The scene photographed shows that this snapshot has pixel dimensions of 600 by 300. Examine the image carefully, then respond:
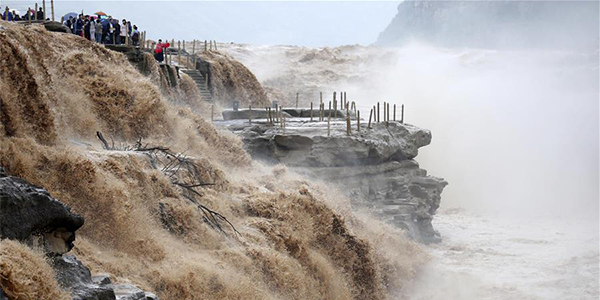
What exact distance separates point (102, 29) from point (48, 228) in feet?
56.3

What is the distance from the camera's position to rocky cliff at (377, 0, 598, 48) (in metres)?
70.4

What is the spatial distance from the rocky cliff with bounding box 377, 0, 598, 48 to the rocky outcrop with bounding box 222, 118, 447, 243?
38993 millimetres

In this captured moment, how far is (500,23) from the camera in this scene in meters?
76.1

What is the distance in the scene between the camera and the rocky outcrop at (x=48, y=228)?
8.41 meters

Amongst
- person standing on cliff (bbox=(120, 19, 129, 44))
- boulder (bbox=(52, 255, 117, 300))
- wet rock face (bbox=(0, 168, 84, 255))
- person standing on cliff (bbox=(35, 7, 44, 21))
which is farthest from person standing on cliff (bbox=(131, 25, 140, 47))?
boulder (bbox=(52, 255, 117, 300))

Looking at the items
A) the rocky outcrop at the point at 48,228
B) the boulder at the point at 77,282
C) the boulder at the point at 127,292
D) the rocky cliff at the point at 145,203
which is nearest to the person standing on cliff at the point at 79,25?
the rocky cliff at the point at 145,203

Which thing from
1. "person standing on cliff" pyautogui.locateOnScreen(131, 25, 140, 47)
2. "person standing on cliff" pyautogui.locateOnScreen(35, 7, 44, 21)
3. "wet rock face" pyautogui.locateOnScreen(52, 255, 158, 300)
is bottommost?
"wet rock face" pyautogui.locateOnScreen(52, 255, 158, 300)

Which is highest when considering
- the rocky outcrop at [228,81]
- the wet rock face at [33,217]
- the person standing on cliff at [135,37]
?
the person standing on cliff at [135,37]

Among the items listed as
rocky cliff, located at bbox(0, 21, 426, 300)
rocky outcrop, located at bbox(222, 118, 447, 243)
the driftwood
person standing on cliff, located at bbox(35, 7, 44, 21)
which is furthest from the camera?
rocky outcrop, located at bbox(222, 118, 447, 243)

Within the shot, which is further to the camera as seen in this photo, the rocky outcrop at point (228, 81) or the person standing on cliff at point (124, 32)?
the rocky outcrop at point (228, 81)

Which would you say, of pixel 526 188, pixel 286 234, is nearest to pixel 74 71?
pixel 286 234

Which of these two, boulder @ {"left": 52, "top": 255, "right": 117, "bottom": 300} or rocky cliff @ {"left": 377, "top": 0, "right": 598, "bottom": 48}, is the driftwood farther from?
rocky cliff @ {"left": 377, "top": 0, "right": 598, "bottom": 48}

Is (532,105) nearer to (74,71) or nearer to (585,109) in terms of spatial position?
(585,109)

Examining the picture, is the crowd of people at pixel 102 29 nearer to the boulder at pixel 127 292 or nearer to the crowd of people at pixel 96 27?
the crowd of people at pixel 96 27
